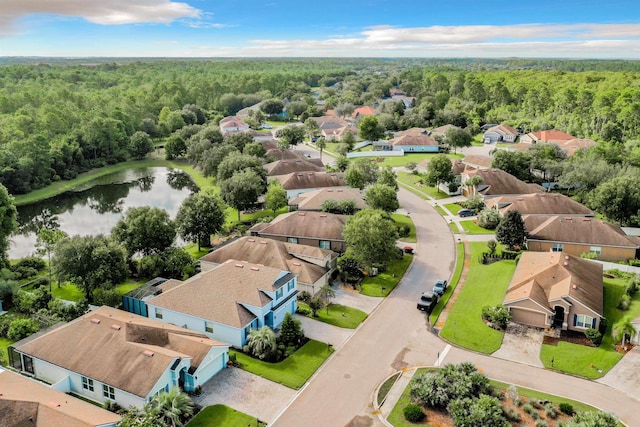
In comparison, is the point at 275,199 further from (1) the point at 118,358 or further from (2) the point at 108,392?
(2) the point at 108,392

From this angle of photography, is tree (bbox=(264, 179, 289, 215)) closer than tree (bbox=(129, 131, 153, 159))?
Yes

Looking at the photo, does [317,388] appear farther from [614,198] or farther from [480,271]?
[614,198]

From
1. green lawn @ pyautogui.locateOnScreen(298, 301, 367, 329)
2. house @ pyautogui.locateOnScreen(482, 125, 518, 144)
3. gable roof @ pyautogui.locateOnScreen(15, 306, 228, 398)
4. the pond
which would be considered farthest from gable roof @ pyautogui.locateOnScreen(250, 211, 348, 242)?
house @ pyautogui.locateOnScreen(482, 125, 518, 144)

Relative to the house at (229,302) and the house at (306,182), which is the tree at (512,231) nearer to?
the house at (229,302)

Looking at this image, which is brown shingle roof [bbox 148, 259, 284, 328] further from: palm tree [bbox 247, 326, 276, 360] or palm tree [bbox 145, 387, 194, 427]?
palm tree [bbox 145, 387, 194, 427]

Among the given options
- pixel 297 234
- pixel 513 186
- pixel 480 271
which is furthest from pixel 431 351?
pixel 513 186
